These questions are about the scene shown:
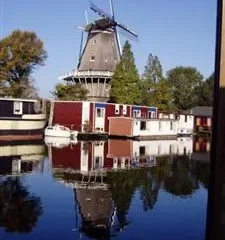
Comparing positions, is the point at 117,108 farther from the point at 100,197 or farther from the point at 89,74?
the point at 100,197

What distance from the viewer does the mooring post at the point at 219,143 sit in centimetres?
571

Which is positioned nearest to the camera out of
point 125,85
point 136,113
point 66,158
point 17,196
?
point 17,196

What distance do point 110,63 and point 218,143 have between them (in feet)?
215

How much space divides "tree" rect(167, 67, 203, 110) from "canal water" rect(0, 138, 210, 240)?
63.7 metres

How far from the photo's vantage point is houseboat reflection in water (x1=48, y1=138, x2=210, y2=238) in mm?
15461

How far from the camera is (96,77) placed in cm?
6888

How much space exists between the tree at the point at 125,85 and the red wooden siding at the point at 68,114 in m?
10.1

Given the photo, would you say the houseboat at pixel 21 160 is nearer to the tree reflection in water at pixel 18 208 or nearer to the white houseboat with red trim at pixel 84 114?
the tree reflection in water at pixel 18 208

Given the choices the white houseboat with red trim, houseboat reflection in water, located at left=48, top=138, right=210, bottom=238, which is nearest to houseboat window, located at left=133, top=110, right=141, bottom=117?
the white houseboat with red trim

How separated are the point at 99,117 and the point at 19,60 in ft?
49.7

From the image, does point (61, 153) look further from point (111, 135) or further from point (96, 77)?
point (96, 77)

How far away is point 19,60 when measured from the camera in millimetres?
63781

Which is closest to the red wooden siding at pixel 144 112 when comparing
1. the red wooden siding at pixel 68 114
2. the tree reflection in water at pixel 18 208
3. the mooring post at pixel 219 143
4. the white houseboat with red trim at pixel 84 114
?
the white houseboat with red trim at pixel 84 114

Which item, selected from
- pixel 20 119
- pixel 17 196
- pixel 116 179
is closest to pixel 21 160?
pixel 116 179
